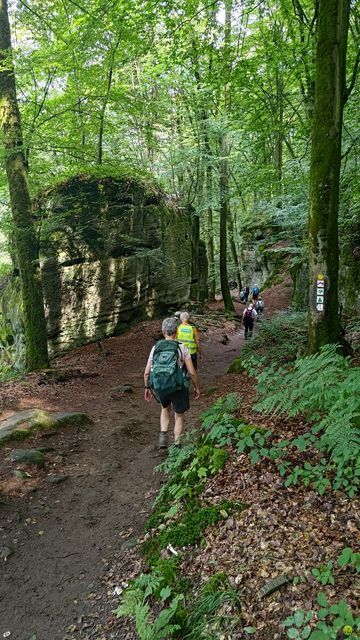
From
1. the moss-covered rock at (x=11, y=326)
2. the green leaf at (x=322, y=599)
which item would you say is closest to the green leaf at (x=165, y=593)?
the green leaf at (x=322, y=599)

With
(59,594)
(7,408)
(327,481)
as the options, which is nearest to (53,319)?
(7,408)

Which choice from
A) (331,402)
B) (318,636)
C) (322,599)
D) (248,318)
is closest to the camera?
(318,636)

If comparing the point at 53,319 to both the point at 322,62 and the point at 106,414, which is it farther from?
the point at 322,62

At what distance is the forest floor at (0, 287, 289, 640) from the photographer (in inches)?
141

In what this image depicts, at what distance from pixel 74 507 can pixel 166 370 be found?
216cm

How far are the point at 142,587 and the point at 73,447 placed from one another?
3.75 meters

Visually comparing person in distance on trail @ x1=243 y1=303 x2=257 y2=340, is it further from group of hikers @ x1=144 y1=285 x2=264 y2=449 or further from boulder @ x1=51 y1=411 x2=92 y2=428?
group of hikers @ x1=144 y1=285 x2=264 y2=449

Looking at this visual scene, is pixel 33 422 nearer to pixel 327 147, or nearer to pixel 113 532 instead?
pixel 113 532

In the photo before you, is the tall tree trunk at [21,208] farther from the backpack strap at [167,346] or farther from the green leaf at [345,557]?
the green leaf at [345,557]

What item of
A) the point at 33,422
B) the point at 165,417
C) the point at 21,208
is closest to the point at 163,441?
the point at 165,417

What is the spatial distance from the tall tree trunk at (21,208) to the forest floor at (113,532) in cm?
309

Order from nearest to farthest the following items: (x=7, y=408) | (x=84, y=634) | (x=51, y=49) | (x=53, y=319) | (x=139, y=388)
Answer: (x=84, y=634)
(x=7, y=408)
(x=51, y=49)
(x=139, y=388)
(x=53, y=319)

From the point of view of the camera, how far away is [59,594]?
3.77 meters

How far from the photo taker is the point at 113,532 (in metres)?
4.62
